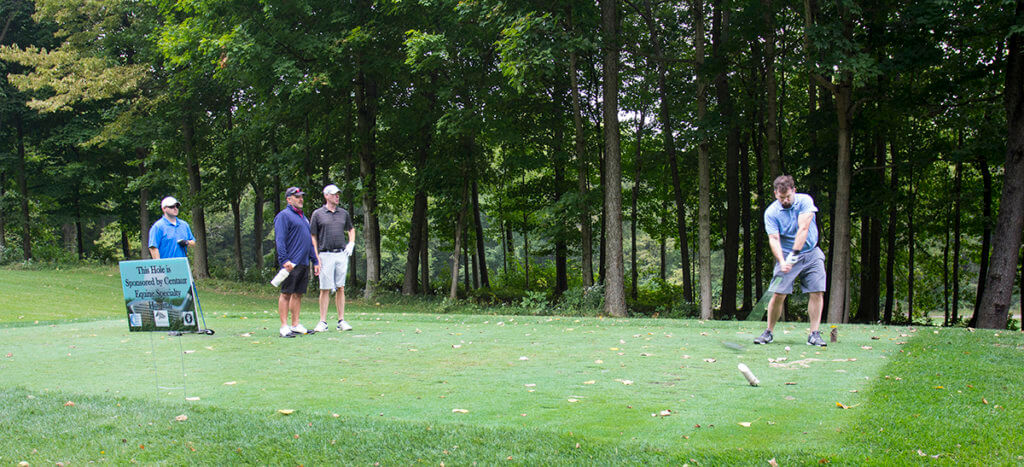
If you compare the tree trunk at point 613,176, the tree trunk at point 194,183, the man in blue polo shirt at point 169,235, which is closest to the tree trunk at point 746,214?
the tree trunk at point 613,176

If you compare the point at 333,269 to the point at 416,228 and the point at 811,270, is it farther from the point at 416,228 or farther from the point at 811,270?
the point at 416,228

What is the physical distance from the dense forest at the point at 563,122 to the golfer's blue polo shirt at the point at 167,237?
8101mm

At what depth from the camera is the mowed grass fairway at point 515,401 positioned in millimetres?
3936

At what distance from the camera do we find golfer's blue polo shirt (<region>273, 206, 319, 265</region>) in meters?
9.44

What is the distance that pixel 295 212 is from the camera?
9625 mm

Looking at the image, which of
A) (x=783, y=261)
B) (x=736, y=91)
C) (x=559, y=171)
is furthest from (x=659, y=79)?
(x=783, y=261)

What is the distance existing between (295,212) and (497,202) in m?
26.4

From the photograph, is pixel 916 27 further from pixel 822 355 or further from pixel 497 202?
pixel 497 202

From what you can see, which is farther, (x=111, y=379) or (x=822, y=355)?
(x=822, y=355)

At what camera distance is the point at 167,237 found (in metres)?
9.79

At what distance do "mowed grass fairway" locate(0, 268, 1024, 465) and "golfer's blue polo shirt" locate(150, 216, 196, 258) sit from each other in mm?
1372

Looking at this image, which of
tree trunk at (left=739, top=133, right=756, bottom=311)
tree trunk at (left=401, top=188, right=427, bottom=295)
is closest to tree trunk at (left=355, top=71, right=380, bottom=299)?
tree trunk at (left=401, top=188, right=427, bottom=295)

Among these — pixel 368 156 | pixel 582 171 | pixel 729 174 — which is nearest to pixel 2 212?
pixel 368 156

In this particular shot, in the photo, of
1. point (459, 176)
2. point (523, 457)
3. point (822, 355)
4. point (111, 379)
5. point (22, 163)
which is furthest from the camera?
point (22, 163)
